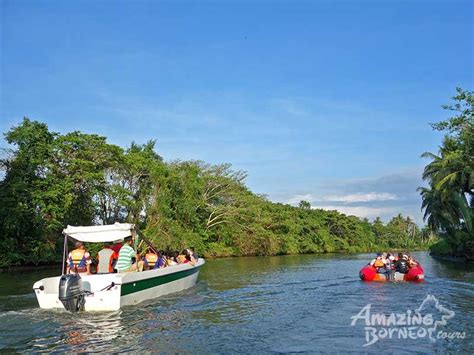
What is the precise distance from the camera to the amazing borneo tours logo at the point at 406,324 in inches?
341

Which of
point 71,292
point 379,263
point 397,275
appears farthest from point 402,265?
point 71,292

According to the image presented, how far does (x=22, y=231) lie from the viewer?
2875cm

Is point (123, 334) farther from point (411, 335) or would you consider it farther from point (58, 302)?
point (411, 335)

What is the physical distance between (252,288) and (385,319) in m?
7.03

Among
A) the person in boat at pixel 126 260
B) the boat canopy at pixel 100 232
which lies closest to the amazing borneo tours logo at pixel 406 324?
the person in boat at pixel 126 260

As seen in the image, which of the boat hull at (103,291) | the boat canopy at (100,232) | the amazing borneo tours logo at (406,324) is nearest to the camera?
the amazing borneo tours logo at (406,324)

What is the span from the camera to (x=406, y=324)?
9789mm

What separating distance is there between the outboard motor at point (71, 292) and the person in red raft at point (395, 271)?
12.4m

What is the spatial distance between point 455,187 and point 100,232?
32014mm

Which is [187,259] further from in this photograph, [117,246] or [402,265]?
[402,265]

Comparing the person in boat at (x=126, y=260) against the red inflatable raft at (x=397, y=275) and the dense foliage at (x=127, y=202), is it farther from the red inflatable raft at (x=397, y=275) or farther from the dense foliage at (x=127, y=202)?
the dense foliage at (x=127, y=202)

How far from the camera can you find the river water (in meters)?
8.09

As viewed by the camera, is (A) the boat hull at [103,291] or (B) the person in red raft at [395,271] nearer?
(A) the boat hull at [103,291]

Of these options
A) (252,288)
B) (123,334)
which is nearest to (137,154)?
(252,288)
